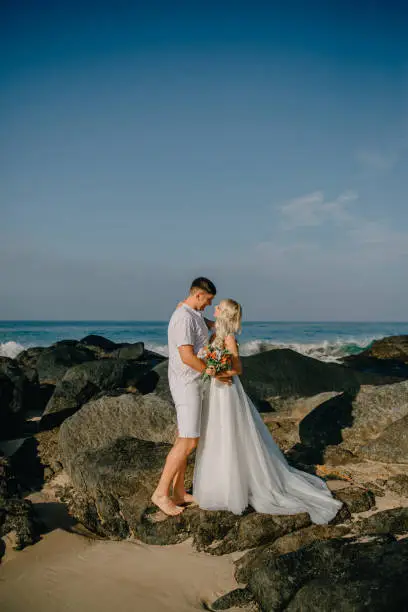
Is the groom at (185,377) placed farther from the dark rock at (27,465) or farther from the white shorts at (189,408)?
the dark rock at (27,465)

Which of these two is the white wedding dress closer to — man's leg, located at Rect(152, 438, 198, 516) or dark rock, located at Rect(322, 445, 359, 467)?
man's leg, located at Rect(152, 438, 198, 516)

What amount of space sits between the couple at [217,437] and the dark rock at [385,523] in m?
0.34

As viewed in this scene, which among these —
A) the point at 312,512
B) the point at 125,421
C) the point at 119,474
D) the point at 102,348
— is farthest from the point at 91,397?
the point at 102,348

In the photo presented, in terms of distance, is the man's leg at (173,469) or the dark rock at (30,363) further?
the dark rock at (30,363)

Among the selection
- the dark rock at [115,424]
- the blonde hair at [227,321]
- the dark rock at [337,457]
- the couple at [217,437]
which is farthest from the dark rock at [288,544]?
the dark rock at [115,424]

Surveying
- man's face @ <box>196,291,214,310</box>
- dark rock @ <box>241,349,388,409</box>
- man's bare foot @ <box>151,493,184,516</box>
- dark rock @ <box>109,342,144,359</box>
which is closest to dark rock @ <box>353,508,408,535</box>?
man's bare foot @ <box>151,493,184,516</box>

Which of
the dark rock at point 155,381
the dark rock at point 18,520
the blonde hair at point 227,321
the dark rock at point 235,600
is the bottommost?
the dark rock at point 235,600

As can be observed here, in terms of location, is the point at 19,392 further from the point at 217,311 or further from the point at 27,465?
the point at 217,311

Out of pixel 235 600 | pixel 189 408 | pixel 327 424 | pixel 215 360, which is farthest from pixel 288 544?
pixel 327 424

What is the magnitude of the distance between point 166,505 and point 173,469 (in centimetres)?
44

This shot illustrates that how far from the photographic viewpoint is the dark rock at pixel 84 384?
33.4 feet

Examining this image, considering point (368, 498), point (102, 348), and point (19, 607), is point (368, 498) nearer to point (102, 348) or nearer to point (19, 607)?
point (19, 607)

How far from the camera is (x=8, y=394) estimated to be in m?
11.0

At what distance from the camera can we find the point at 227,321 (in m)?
5.66
